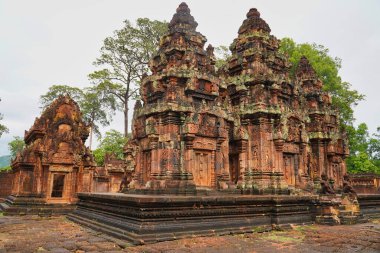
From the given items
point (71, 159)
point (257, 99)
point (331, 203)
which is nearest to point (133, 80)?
point (71, 159)

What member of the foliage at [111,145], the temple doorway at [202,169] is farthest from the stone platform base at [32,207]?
the foliage at [111,145]

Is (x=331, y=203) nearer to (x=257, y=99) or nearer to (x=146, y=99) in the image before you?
(x=257, y=99)

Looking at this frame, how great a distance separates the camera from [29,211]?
488 inches

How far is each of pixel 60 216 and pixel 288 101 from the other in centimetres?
1099

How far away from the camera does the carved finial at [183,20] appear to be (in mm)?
11688

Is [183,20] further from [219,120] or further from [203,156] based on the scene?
[203,156]

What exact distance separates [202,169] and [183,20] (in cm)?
564

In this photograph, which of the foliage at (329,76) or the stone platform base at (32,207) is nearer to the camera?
the stone platform base at (32,207)

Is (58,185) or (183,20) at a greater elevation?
(183,20)

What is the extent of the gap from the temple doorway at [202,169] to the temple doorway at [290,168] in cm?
403

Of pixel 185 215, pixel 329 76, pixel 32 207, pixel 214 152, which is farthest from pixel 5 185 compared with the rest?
pixel 329 76

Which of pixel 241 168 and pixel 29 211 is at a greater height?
pixel 241 168

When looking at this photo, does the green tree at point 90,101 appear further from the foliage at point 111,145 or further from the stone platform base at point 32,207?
the stone platform base at point 32,207

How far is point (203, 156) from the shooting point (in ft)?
34.4
